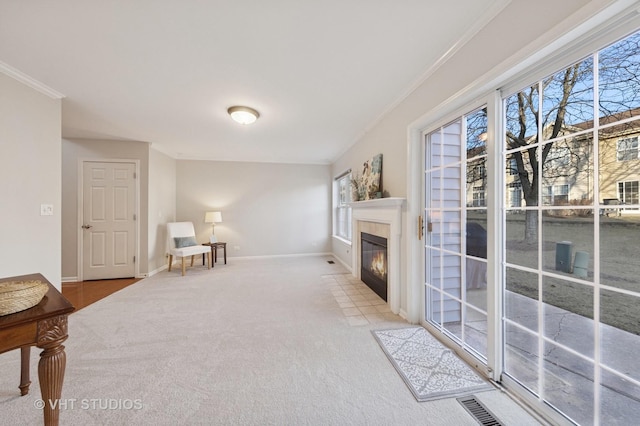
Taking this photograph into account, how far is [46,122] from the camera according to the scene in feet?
8.03

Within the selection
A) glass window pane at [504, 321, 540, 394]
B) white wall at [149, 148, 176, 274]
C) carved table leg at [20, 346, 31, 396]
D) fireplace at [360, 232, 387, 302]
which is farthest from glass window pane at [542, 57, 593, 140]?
white wall at [149, 148, 176, 274]

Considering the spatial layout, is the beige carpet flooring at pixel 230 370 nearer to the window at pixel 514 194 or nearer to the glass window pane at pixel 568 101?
the window at pixel 514 194

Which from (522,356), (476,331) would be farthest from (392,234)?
(522,356)

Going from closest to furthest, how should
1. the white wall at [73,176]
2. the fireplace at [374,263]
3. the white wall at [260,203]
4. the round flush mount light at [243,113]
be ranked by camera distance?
the round flush mount light at [243,113] < the fireplace at [374,263] < the white wall at [73,176] < the white wall at [260,203]

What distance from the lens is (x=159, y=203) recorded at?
4.64m

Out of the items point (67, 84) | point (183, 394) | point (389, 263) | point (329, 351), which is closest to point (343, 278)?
point (389, 263)

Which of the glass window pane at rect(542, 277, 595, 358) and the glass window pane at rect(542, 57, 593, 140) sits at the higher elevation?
the glass window pane at rect(542, 57, 593, 140)

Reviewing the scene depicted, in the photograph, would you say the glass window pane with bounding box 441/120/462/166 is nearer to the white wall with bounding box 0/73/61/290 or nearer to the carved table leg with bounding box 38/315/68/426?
the carved table leg with bounding box 38/315/68/426

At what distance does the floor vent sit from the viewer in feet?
4.23

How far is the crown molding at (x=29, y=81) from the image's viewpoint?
2049 millimetres

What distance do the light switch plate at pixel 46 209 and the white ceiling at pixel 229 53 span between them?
1.23 metres

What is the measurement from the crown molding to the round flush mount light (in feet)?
5.70

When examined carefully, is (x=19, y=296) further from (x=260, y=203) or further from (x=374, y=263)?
(x=260, y=203)

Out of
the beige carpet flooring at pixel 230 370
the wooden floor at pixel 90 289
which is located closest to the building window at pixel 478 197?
the beige carpet flooring at pixel 230 370
